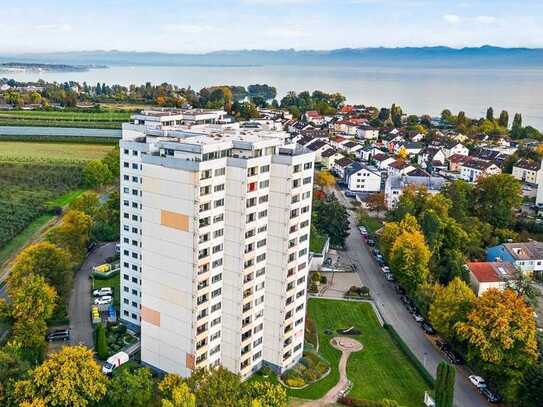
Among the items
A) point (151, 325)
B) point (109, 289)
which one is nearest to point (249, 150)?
point (151, 325)

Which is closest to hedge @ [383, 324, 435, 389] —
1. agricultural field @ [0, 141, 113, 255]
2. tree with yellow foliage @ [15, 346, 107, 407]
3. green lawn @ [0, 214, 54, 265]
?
Answer: tree with yellow foliage @ [15, 346, 107, 407]

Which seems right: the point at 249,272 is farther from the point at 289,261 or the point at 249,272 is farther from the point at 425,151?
the point at 425,151

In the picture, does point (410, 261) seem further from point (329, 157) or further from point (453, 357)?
point (329, 157)

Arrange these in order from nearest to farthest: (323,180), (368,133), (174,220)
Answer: (174,220) < (323,180) < (368,133)

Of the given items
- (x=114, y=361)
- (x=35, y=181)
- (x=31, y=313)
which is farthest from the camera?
(x=35, y=181)

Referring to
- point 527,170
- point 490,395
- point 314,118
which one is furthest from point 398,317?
point 314,118

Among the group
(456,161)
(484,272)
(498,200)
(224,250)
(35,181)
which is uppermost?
(224,250)

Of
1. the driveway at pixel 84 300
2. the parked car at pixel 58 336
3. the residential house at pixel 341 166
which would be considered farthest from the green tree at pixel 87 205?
the residential house at pixel 341 166
